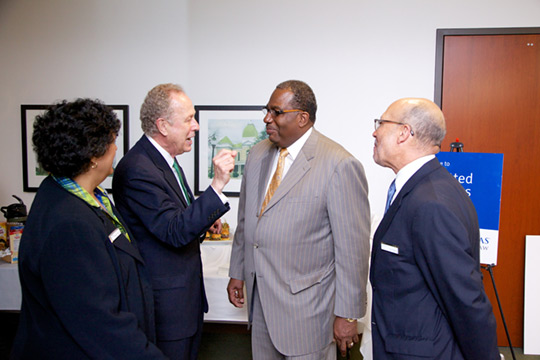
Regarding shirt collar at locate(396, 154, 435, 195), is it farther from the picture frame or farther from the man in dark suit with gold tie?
the picture frame

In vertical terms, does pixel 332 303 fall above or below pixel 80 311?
below

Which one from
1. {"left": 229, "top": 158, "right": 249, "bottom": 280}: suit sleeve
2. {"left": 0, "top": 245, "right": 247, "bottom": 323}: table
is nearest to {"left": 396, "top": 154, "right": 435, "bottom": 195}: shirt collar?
{"left": 229, "top": 158, "right": 249, "bottom": 280}: suit sleeve

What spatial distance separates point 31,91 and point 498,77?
157 inches

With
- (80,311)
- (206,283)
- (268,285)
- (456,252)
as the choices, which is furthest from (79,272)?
(206,283)

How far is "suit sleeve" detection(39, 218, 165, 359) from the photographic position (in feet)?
3.36

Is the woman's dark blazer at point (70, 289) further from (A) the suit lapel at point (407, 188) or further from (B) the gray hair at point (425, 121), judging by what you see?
(B) the gray hair at point (425, 121)

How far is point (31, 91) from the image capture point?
350 cm

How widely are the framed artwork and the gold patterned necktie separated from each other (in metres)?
1.51

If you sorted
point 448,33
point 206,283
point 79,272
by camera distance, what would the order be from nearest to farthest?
point 79,272 → point 206,283 → point 448,33

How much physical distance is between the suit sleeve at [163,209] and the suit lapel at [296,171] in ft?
0.82

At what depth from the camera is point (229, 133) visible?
3.36m

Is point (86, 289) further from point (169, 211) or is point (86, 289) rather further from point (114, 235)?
point (169, 211)

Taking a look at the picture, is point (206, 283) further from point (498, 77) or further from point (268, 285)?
point (498, 77)

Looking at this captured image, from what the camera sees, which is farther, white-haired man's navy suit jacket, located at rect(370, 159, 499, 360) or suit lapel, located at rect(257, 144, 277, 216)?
suit lapel, located at rect(257, 144, 277, 216)
